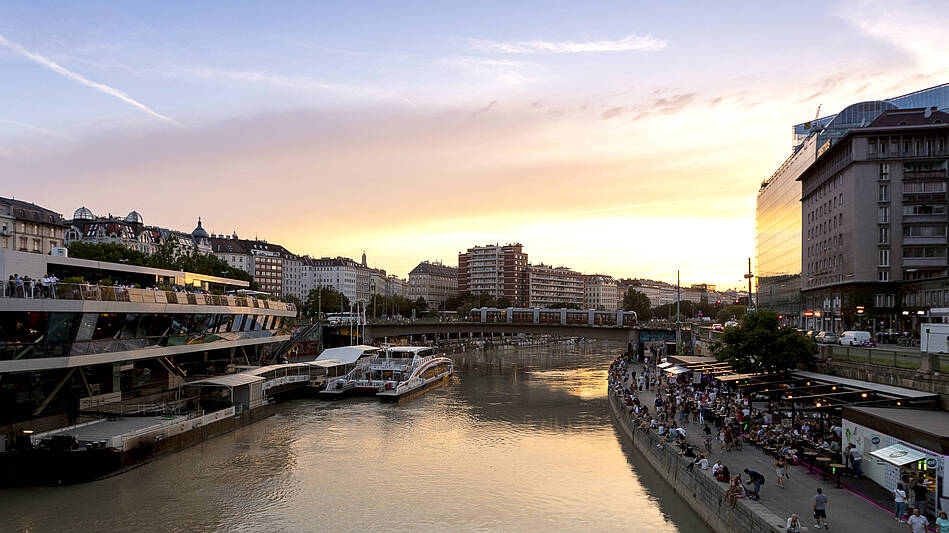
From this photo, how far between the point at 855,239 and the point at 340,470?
203ft

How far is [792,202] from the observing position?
103 m

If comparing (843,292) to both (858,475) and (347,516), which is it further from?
(347,516)

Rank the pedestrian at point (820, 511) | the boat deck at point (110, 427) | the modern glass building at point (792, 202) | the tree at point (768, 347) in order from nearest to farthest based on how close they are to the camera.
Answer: the pedestrian at point (820, 511) < the boat deck at point (110, 427) < the tree at point (768, 347) < the modern glass building at point (792, 202)

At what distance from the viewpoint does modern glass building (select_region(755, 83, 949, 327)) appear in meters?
92.2

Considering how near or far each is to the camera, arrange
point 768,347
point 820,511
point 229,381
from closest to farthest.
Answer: point 820,511, point 768,347, point 229,381

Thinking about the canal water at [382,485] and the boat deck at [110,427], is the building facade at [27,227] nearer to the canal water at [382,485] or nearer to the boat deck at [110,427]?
the boat deck at [110,427]

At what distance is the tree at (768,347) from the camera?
42312mm

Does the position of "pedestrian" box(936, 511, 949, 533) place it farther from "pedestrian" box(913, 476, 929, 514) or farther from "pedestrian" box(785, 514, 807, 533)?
"pedestrian" box(785, 514, 807, 533)

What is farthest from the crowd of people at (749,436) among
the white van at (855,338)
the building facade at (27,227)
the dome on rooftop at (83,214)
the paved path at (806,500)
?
the dome on rooftop at (83,214)

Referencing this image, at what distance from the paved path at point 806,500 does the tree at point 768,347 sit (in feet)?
45.7

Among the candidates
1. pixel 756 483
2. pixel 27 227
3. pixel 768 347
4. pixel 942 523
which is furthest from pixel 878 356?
pixel 27 227

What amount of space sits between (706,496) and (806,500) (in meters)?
3.90

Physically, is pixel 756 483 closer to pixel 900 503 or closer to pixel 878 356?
pixel 900 503

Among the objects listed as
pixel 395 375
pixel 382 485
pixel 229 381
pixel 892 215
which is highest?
pixel 892 215
